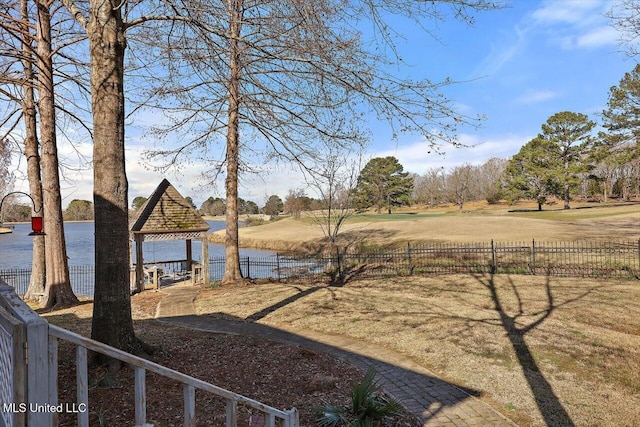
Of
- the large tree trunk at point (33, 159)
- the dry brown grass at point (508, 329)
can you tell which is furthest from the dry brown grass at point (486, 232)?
the large tree trunk at point (33, 159)

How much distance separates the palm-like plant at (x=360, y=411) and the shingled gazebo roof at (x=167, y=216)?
12.0m

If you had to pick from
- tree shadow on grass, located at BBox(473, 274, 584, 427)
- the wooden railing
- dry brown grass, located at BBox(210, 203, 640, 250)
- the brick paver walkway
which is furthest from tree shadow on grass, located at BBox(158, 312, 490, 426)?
dry brown grass, located at BBox(210, 203, 640, 250)

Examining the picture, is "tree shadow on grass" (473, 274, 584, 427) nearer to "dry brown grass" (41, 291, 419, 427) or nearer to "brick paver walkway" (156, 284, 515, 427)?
"brick paver walkway" (156, 284, 515, 427)

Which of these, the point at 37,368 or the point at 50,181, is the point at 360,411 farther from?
the point at 50,181

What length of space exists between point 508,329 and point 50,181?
13335mm

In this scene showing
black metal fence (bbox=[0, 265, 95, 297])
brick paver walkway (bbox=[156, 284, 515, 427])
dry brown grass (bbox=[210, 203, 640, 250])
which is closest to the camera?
brick paver walkway (bbox=[156, 284, 515, 427])

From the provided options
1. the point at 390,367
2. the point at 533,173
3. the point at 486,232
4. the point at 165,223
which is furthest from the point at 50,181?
the point at 533,173

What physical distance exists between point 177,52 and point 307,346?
19.0 ft

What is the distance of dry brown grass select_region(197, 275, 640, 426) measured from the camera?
532cm

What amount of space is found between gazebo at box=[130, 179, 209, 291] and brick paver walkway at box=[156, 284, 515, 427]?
15.7 ft

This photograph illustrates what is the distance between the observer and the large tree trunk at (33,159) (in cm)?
1220

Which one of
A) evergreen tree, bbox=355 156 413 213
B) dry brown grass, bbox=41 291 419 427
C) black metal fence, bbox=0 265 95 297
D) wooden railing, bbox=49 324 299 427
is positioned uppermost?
evergreen tree, bbox=355 156 413 213

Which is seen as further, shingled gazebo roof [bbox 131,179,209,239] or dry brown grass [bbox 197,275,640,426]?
shingled gazebo roof [bbox 131,179,209,239]

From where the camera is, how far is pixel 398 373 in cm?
616
